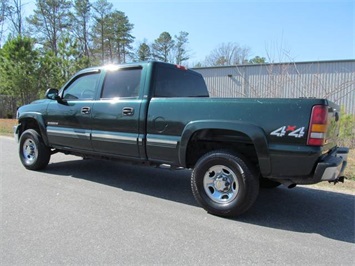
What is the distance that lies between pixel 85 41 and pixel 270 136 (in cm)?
4628

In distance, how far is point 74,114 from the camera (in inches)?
227

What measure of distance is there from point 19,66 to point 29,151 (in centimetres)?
1508

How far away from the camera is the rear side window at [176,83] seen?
5066mm

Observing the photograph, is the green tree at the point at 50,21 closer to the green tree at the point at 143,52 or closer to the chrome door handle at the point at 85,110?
the green tree at the point at 143,52

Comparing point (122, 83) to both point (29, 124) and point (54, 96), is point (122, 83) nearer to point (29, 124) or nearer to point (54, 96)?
point (54, 96)

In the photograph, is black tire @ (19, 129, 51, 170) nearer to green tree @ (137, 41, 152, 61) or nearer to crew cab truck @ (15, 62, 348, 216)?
crew cab truck @ (15, 62, 348, 216)

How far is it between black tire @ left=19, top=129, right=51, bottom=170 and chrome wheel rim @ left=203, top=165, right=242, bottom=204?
150 inches

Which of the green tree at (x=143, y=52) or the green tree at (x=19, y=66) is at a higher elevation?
the green tree at (x=143, y=52)

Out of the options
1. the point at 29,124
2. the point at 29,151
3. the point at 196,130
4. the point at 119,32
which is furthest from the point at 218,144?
the point at 119,32

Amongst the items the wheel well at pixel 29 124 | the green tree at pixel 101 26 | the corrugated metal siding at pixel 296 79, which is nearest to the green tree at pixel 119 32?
the green tree at pixel 101 26

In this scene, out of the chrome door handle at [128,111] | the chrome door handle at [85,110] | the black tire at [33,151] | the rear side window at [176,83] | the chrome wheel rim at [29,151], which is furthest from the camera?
→ the chrome wheel rim at [29,151]

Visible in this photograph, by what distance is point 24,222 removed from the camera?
12.9 feet

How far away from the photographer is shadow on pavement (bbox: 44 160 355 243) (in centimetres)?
400

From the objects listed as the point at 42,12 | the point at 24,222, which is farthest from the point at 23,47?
the point at 42,12
